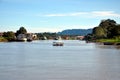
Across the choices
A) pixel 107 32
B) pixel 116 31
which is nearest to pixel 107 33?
pixel 107 32

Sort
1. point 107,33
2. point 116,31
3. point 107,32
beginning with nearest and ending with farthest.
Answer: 1. point 116,31
2. point 107,33
3. point 107,32

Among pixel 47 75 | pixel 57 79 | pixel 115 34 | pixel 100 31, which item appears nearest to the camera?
pixel 57 79

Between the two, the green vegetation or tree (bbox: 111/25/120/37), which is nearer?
tree (bbox: 111/25/120/37)

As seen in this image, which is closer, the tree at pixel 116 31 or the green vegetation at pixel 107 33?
the tree at pixel 116 31

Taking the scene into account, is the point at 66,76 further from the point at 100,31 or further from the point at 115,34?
the point at 100,31

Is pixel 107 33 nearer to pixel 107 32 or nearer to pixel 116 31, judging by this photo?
pixel 107 32

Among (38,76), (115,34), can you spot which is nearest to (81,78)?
(38,76)

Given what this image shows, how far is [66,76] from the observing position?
30281 mm

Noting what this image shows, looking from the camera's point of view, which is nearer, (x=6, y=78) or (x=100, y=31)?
(x=6, y=78)

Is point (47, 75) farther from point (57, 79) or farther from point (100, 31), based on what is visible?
point (100, 31)

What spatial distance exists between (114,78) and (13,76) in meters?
8.34

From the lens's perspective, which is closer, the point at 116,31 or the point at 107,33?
the point at 116,31

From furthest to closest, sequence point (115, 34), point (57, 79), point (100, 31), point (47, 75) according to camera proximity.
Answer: point (100, 31)
point (115, 34)
point (47, 75)
point (57, 79)

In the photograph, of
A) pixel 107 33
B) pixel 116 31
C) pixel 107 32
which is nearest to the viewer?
pixel 116 31
